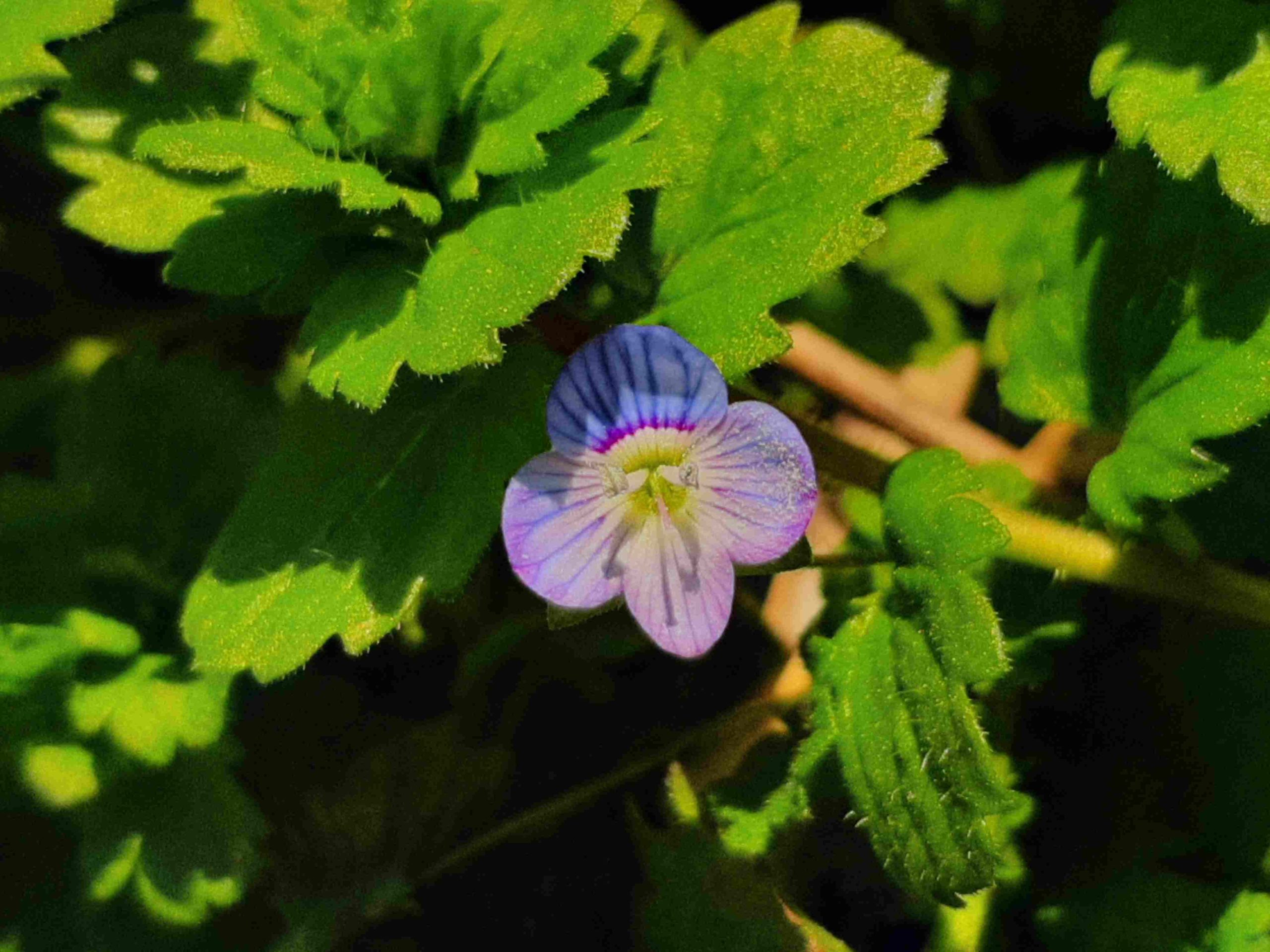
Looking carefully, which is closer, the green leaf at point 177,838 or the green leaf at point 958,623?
the green leaf at point 958,623

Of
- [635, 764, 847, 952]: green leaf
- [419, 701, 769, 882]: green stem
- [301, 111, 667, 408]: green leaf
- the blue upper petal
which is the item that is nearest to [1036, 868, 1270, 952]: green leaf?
[635, 764, 847, 952]: green leaf

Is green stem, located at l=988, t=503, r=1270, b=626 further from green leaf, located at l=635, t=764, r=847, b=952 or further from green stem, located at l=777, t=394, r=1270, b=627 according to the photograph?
green leaf, located at l=635, t=764, r=847, b=952

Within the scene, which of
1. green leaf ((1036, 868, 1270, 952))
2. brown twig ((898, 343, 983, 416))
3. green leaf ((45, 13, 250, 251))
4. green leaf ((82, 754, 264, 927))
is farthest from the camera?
brown twig ((898, 343, 983, 416))

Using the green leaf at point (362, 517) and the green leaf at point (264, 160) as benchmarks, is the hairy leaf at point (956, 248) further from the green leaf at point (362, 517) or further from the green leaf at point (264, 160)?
the green leaf at point (264, 160)

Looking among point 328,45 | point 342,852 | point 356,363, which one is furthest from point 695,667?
point 328,45

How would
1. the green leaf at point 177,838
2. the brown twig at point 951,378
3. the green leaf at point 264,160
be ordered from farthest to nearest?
the brown twig at point 951,378 → the green leaf at point 177,838 → the green leaf at point 264,160

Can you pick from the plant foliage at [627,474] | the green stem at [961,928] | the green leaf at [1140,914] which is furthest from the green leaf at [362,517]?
the green leaf at [1140,914]
